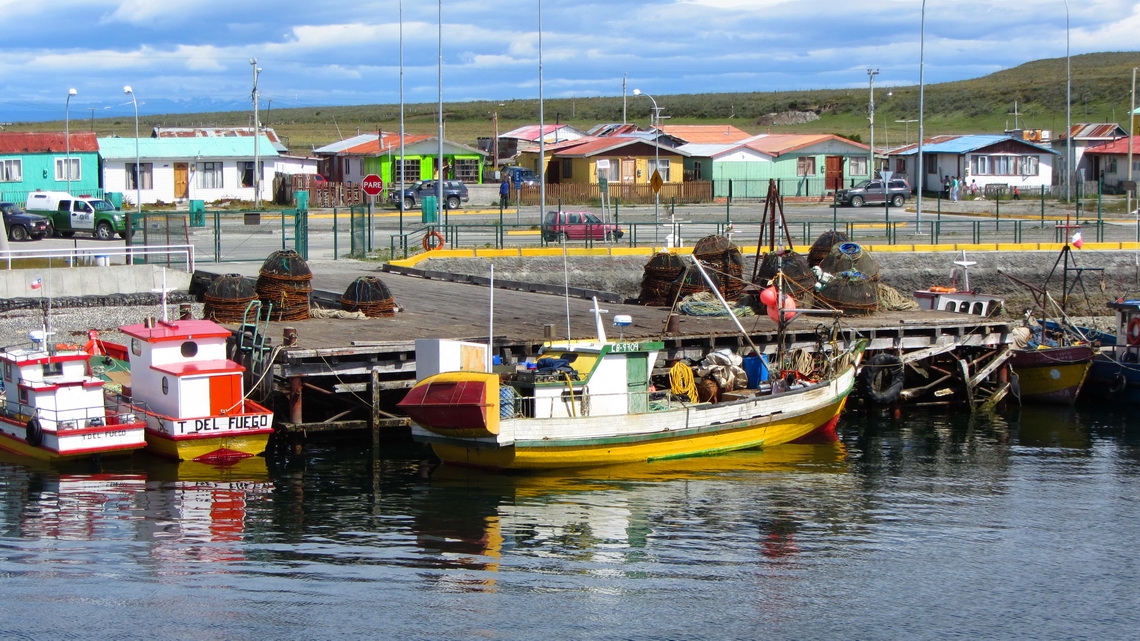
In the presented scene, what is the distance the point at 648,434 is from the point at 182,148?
2031 inches

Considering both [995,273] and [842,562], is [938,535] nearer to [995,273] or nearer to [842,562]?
[842,562]

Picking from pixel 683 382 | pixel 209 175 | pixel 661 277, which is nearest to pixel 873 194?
pixel 209 175

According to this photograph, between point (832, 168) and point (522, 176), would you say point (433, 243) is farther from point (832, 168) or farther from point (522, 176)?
point (832, 168)

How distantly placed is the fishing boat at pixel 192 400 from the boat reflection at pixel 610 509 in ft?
11.8

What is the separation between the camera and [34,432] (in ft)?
74.7

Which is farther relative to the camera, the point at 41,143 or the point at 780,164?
the point at 780,164

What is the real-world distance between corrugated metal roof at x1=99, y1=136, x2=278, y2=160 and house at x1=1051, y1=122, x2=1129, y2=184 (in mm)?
46796

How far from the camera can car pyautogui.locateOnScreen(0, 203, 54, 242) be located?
47.9 metres

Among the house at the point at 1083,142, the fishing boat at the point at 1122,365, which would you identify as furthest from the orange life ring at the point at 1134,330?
the house at the point at 1083,142

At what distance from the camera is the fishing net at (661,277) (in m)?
33.4

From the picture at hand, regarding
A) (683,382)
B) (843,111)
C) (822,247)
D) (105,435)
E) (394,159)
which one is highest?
(843,111)

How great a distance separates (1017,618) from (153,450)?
49.8ft

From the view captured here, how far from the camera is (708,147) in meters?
76.7

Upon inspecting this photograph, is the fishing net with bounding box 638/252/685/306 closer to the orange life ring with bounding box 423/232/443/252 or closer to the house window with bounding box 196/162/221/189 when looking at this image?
the orange life ring with bounding box 423/232/443/252
